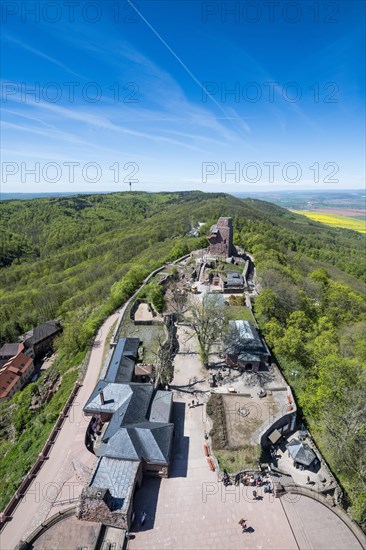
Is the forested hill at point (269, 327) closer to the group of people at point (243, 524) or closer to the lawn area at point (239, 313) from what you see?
the lawn area at point (239, 313)

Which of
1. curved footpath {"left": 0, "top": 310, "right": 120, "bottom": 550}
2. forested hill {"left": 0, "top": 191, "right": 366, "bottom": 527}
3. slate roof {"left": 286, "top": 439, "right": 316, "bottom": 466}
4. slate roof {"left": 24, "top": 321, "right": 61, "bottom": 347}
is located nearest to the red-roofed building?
slate roof {"left": 24, "top": 321, "right": 61, "bottom": 347}

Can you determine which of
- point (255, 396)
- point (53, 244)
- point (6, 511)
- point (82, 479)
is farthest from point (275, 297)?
point (53, 244)

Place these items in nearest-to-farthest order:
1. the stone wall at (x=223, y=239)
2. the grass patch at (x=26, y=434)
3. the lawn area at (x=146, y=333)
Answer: the grass patch at (x=26, y=434) < the lawn area at (x=146, y=333) < the stone wall at (x=223, y=239)

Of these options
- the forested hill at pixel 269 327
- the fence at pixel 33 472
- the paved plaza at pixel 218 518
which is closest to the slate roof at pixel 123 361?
the fence at pixel 33 472

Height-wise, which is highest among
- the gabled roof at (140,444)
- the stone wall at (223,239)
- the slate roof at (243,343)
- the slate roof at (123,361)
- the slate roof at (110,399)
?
the stone wall at (223,239)

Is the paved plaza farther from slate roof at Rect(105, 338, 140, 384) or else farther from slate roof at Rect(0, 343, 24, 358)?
slate roof at Rect(0, 343, 24, 358)

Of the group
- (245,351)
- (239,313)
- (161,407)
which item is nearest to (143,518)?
(161,407)

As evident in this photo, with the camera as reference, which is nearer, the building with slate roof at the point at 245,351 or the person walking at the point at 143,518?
the person walking at the point at 143,518
